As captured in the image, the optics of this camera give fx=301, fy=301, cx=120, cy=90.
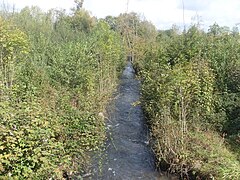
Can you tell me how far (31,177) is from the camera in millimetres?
5195

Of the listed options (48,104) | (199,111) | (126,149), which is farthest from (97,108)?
(199,111)

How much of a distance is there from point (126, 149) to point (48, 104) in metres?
3.20

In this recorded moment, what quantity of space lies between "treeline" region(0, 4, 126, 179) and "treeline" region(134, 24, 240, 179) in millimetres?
2171

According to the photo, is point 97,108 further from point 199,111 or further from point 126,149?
point 199,111

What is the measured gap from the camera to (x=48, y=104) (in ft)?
30.3

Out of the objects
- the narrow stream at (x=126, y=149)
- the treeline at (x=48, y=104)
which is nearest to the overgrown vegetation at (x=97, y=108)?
the treeline at (x=48, y=104)

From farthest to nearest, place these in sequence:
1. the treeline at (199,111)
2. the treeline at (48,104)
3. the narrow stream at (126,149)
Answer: the narrow stream at (126,149) < the treeline at (199,111) < the treeline at (48,104)

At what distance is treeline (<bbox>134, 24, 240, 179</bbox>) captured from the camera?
810 centimetres

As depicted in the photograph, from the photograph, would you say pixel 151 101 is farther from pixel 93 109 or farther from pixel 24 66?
pixel 24 66

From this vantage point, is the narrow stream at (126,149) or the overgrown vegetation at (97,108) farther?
the narrow stream at (126,149)

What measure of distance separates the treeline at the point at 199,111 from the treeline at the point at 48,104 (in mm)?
2171

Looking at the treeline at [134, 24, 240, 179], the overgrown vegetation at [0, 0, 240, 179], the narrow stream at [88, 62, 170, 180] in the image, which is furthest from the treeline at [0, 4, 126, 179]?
the treeline at [134, 24, 240, 179]

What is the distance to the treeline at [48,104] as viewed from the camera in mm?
5184

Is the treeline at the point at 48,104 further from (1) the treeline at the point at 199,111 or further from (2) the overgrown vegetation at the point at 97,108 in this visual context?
(1) the treeline at the point at 199,111
